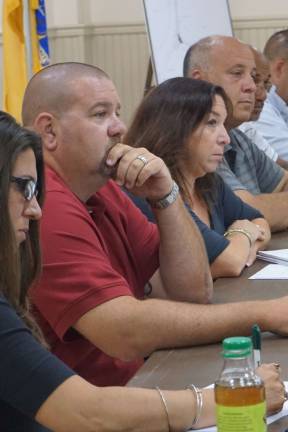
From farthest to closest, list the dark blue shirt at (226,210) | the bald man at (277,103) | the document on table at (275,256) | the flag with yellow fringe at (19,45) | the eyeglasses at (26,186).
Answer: the flag with yellow fringe at (19,45) → the bald man at (277,103) → the dark blue shirt at (226,210) → the document on table at (275,256) → the eyeglasses at (26,186)

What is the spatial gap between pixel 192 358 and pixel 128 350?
0.46ft

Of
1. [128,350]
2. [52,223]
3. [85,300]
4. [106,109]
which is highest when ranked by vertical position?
[106,109]

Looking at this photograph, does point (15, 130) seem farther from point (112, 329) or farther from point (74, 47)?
point (74, 47)

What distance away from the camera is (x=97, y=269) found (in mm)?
1714

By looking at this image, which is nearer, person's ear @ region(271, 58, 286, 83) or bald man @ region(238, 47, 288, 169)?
bald man @ region(238, 47, 288, 169)

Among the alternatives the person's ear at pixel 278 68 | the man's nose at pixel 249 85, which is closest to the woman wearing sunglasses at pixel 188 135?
the man's nose at pixel 249 85

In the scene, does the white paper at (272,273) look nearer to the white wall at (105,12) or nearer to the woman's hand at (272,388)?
the woman's hand at (272,388)

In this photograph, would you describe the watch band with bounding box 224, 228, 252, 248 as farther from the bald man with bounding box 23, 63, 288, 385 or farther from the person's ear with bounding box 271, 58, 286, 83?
the person's ear with bounding box 271, 58, 286, 83

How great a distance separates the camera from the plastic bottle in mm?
1062

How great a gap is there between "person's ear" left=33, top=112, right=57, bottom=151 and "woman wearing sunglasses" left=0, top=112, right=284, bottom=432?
1.47ft

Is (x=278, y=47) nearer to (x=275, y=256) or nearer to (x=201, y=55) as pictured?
(x=201, y=55)

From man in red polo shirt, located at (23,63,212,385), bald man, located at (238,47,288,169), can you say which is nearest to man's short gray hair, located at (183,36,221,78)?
bald man, located at (238,47,288,169)

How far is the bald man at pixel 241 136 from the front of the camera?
10.0ft

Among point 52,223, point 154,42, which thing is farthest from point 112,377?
point 154,42
